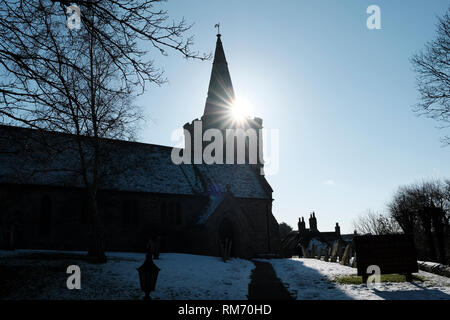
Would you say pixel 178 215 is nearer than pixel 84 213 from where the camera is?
No

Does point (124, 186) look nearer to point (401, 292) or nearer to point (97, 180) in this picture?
point (97, 180)

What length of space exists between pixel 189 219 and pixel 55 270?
14.7 m

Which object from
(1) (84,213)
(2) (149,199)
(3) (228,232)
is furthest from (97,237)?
(3) (228,232)

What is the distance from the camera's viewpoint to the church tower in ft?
113

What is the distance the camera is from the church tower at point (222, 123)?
1356 inches

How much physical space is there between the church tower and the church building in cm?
11

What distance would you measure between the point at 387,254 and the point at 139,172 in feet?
66.4

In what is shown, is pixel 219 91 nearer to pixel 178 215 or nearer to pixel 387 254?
pixel 178 215

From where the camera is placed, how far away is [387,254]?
1327 centimetres

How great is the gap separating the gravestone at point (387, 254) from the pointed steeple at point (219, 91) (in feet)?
77.5
